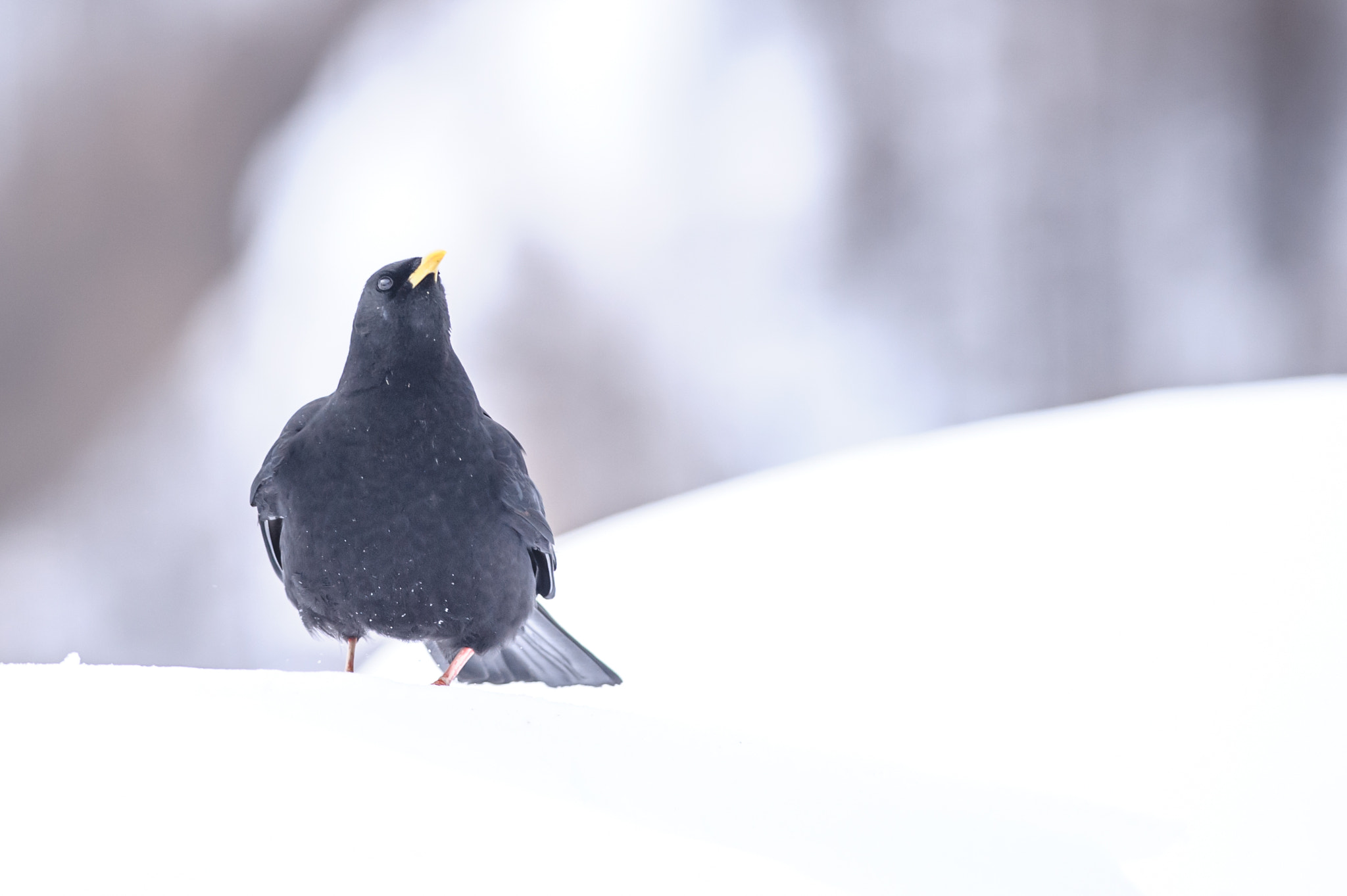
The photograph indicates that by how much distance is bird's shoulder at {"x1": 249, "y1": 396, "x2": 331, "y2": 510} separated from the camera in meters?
1.35

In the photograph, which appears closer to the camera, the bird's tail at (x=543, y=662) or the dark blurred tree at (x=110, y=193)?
the bird's tail at (x=543, y=662)

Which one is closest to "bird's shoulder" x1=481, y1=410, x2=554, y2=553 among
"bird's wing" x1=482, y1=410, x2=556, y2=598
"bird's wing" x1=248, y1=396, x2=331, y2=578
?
"bird's wing" x1=482, y1=410, x2=556, y2=598

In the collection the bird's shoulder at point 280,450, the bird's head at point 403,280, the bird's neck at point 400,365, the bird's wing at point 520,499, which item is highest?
the bird's head at point 403,280

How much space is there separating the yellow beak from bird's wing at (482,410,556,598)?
200 mm

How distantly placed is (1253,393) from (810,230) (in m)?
1.02

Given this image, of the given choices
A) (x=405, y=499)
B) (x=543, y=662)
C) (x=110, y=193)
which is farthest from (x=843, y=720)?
(x=110, y=193)

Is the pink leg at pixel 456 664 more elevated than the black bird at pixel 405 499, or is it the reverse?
the black bird at pixel 405 499

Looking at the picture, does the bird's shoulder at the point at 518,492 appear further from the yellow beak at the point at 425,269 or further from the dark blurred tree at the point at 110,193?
the dark blurred tree at the point at 110,193

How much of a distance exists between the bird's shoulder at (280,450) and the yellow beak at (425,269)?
19 cm

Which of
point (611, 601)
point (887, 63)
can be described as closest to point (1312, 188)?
point (887, 63)

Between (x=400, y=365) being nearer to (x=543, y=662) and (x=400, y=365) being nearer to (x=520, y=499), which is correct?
(x=520, y=499)

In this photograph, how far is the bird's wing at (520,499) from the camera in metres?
1.35

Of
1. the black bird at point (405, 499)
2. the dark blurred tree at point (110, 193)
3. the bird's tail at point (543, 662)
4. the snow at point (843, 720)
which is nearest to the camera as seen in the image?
the snow at point (843, 720)

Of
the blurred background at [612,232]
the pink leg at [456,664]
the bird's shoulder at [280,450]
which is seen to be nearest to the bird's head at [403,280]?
the bird's shoulder at [280,450]
